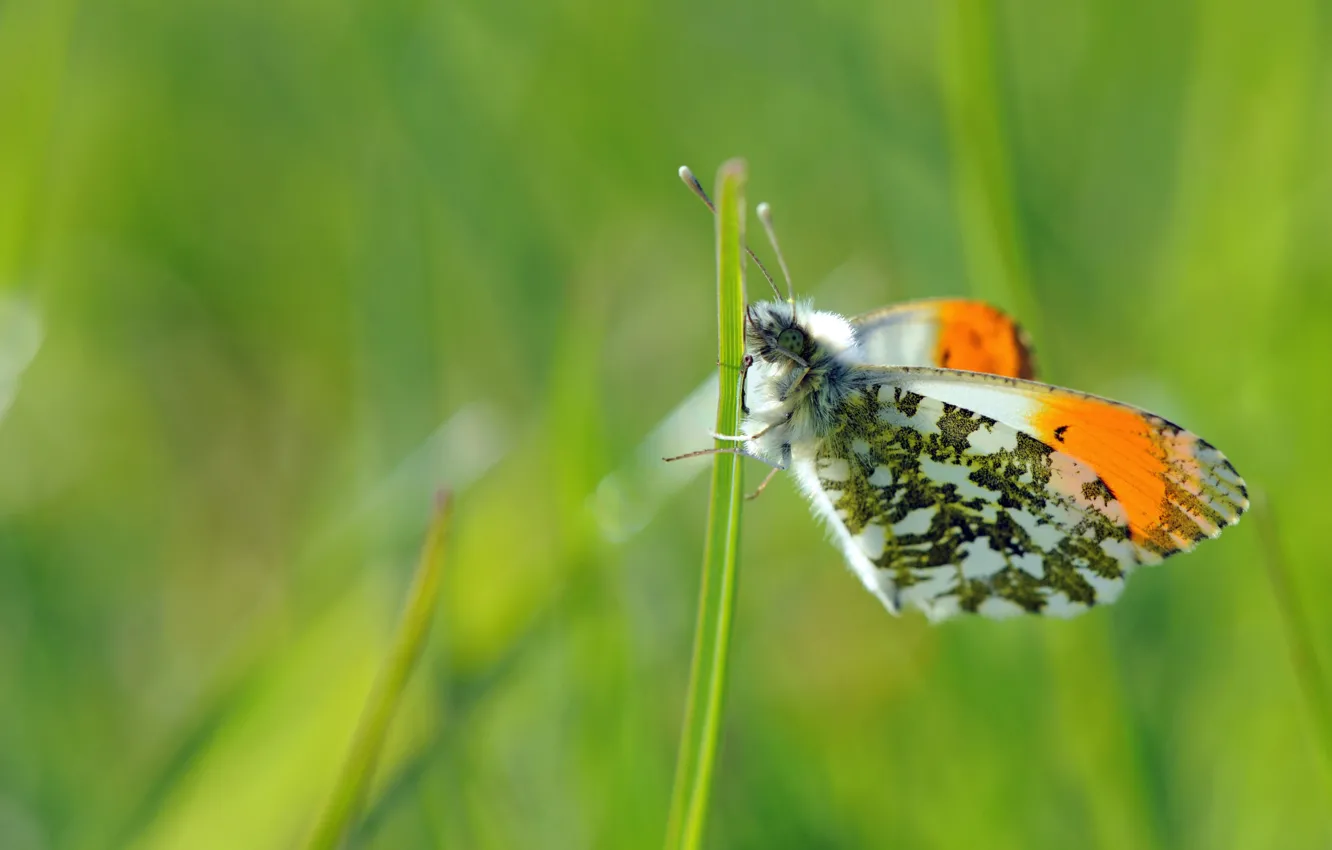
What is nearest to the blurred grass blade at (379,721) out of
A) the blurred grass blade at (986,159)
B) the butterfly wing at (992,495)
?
the butterfly wing at (992,495)

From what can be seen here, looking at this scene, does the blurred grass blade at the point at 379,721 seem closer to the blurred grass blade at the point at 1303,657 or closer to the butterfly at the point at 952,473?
the butterfly at the point at 952,473

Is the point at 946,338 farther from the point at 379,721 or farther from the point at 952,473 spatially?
the point at 379,721

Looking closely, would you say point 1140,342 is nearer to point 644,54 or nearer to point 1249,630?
point 1249,630

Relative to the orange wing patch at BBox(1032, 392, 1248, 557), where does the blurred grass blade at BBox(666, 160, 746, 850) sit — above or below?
below

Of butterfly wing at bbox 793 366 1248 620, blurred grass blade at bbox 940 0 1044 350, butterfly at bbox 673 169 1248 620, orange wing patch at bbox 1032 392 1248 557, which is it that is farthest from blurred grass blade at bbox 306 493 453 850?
blurred grass blade at bbox 940 0 1044 350

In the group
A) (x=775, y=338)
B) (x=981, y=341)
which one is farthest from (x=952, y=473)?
(x=775, y=338)

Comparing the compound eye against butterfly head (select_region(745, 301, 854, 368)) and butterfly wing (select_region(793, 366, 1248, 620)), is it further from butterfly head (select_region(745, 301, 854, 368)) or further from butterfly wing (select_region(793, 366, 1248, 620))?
butterfly wing (select_region(793, 366, 1248, 620))

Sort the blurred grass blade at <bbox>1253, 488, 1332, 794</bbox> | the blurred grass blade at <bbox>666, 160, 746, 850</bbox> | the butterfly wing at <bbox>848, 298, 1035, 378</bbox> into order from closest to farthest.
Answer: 1. the blurred grass blade at <bbox>666, 160, 746, 850</bbox>
2. the blurred grass blade at <bbox>1253, 488, 1332, 794</bbox>
3. the butterfly wing at <bbox>848, 298, 1035, 378</bbox>

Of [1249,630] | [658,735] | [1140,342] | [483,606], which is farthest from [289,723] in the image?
[1140,342]
